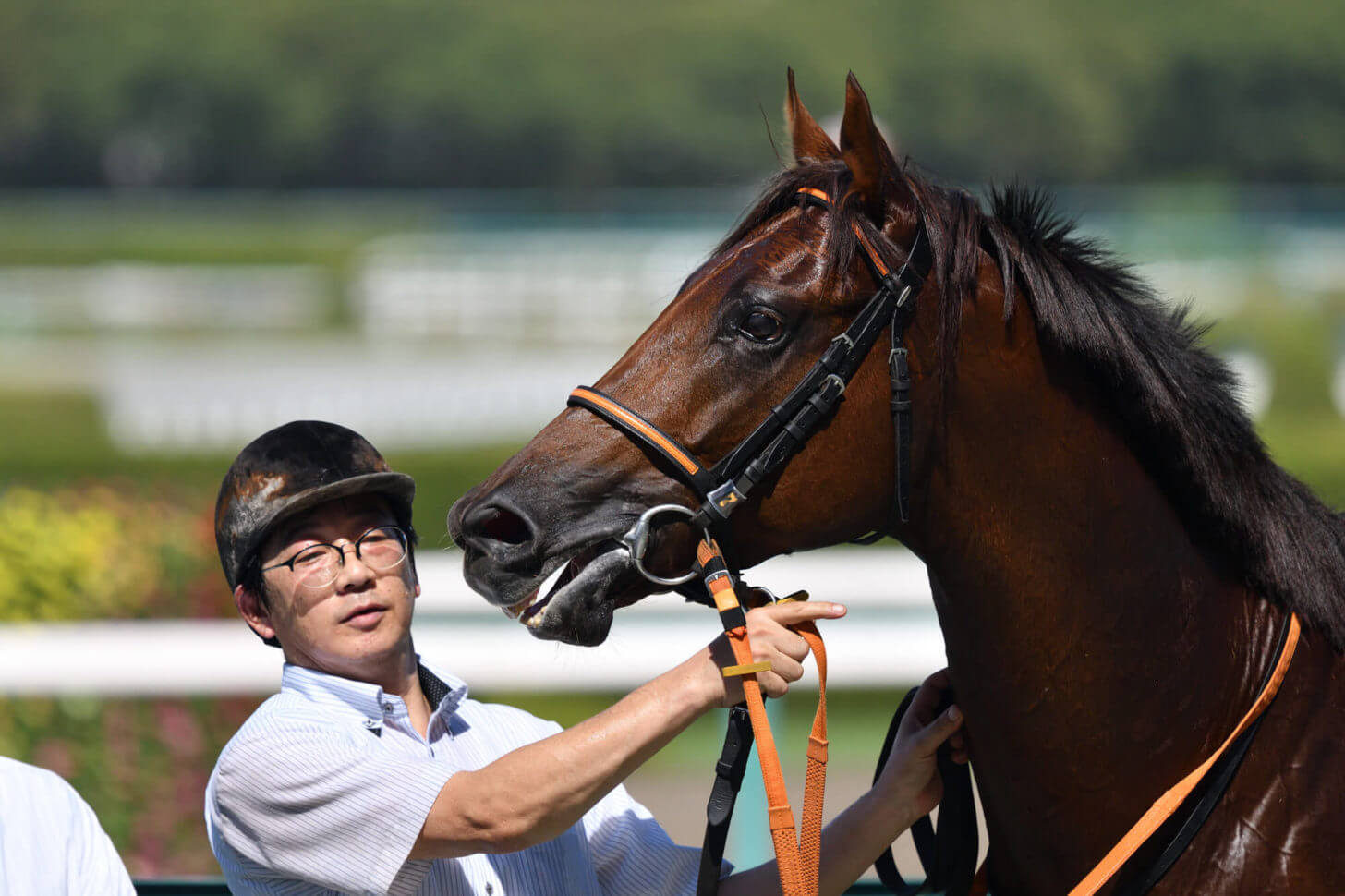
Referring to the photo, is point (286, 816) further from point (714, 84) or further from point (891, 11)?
point (891, 11)

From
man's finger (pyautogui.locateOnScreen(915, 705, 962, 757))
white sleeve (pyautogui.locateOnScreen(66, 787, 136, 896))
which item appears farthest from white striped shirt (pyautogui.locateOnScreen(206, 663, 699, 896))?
man's finger (pyautogui.locateOnScreen(915, 705, 962, 757))

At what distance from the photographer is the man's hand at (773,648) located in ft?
6.91

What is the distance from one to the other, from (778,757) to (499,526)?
0.54 meters

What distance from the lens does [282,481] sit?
2352mm

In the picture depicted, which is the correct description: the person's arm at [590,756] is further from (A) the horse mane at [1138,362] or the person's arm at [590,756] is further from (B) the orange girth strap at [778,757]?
(A) the horse mane at [1138,362]

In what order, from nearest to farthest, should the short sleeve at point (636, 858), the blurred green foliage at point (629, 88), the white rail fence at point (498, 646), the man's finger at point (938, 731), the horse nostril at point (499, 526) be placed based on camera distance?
the horse nostril at point (499, 526) → the man's finger at point (938, 731) → the short sleeve at point (636, 858) → the white rail fence at point (498, 646) → the blurred green foliage at point (629, 88)

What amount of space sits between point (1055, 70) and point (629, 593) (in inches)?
1393

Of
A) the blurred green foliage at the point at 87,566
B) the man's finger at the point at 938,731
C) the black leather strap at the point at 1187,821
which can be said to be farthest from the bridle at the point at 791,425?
the blurred green foliage at the point at 87,566

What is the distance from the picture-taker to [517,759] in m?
2.14

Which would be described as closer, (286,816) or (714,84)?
(286,816)

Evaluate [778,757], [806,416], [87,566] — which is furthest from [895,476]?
[87,566]

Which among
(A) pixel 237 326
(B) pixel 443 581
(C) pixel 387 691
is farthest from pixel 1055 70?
(C) pixel 387 691

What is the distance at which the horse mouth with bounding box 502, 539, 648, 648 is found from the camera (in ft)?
6.91

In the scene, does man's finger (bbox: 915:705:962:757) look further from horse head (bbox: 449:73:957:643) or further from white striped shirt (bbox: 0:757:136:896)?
white striped shirt (bbox: 0:757:136:896)
